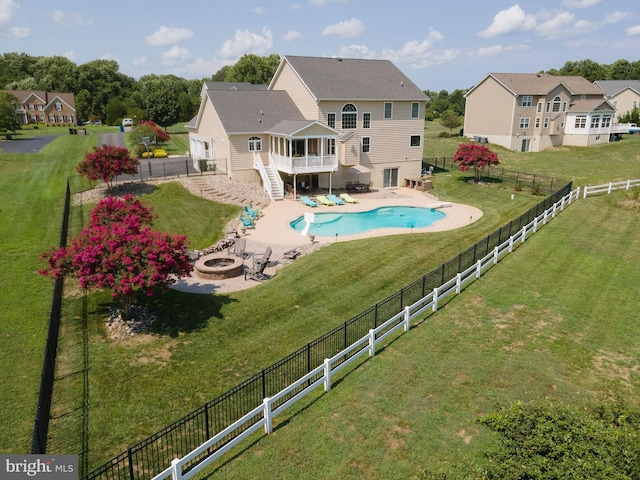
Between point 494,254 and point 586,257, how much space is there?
5.46 meters

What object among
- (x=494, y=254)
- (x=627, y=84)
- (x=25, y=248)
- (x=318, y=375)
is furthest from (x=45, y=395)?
(x=627, y=84)

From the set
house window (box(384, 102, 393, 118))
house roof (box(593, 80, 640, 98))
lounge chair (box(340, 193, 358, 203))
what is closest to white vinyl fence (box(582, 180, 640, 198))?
house window (box(384, 102, 393, 118))

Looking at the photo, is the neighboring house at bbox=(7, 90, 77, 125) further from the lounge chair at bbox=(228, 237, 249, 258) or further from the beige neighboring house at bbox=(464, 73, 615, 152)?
the lounge chair at bbox=(228, 237, 249, 258)

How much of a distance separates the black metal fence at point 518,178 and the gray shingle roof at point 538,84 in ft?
59.6

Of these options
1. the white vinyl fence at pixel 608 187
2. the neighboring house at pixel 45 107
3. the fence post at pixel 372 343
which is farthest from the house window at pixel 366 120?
the neighboring house at pixel 45 107

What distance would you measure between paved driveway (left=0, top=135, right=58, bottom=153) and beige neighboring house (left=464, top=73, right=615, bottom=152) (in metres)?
58.8

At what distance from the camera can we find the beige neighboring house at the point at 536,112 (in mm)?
61500

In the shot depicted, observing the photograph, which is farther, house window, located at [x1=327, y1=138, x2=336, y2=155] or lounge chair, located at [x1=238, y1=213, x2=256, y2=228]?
house window, located at [x1=327, y1=138, x2=336, y2=155]

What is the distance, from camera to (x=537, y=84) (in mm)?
64375

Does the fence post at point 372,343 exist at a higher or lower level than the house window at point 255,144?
lower

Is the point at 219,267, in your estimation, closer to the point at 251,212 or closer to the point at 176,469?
the point at 251,212

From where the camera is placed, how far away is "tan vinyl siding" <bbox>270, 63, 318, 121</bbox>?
132 ft

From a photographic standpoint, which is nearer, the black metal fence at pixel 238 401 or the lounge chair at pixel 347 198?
the black metal fence at pixel 238 401

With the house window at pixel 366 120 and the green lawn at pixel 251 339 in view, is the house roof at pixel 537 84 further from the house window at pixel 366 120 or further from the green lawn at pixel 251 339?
the green lawn at pixel 251 339
